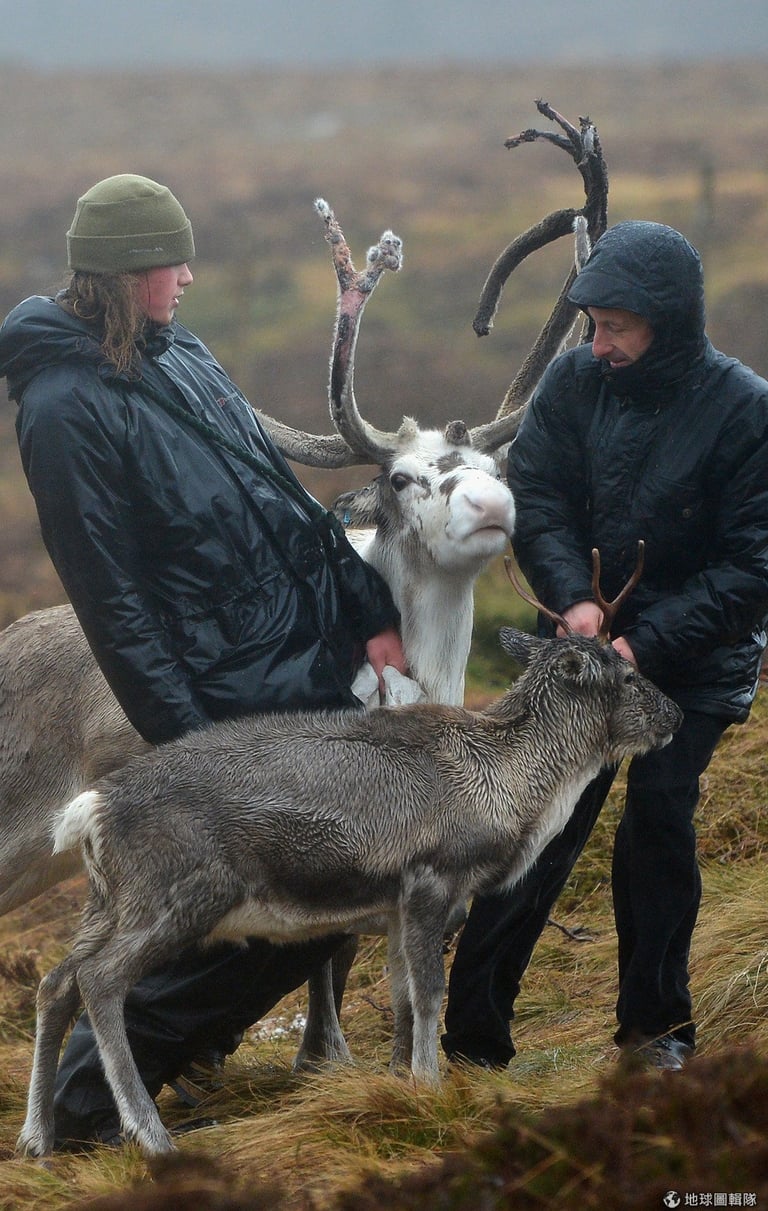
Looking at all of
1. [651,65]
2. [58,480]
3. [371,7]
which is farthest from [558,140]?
[371,7]

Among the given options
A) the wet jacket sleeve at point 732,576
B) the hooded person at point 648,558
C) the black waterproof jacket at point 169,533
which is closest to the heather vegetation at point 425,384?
the hooded person at point 648,558

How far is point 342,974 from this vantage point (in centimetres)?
654

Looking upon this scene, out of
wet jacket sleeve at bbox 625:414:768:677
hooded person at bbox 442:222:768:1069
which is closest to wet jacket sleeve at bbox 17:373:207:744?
hooded person at bbox 442:222:768:1069

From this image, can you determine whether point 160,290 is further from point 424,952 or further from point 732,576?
point 424,952

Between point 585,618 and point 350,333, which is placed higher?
point 350,333

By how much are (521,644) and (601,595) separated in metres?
0.41

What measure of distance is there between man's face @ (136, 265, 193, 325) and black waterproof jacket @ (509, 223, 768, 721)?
57.7 inches

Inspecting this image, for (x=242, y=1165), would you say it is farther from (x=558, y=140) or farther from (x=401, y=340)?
(x=401, y=340)

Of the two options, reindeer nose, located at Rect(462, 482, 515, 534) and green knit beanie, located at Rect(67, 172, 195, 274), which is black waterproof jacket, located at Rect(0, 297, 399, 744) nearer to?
green knit beanie, located at Rect(67, 172, 195, 274)

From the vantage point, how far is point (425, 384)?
2295 cm

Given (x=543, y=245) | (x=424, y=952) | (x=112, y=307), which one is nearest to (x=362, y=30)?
(x=543, y=245)

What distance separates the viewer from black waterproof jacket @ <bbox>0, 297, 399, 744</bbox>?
16.9 ft

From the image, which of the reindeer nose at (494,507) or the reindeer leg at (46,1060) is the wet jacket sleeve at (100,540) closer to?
the reindeer leg at (46,1060)

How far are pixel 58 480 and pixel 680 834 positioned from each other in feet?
8.45
